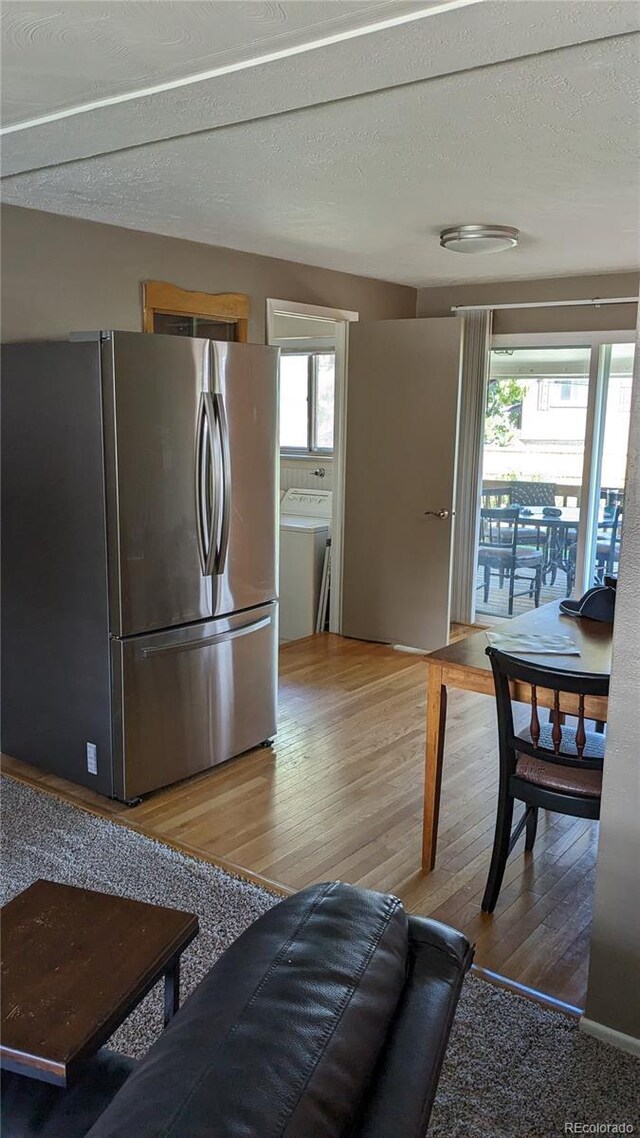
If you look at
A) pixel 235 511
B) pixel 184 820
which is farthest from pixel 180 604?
pixel 184 820

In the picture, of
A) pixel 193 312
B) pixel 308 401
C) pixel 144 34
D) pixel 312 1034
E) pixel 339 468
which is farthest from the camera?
pixel 308 401

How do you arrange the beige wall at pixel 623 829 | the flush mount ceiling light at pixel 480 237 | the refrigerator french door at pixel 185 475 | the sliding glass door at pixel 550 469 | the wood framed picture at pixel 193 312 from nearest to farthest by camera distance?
the beige wall at pixel 623 829
the refrigerator french door at pixel 185 475
the flush mount ceiling light at pixel 480 237
the wood framed picture at pixel 193 312
the sliding glass door at pixel 550 469

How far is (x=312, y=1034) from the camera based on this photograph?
3.00 ft

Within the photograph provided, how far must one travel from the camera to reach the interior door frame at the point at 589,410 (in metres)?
5.34

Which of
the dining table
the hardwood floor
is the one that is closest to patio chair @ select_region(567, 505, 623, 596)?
the hardwood floor

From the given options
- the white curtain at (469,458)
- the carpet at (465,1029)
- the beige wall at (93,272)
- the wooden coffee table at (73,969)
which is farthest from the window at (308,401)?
the wooden coffee table at (73,969)

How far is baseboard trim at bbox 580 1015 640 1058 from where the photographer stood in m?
2.08

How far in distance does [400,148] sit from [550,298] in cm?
316

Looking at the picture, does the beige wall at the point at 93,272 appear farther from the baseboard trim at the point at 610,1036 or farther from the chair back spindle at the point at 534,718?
the baseboard trim at the point at 610,1036

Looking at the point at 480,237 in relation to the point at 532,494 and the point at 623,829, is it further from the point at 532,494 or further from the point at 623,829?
the point at 623,829

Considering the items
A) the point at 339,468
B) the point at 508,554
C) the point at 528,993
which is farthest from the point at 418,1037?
the point at 508,554

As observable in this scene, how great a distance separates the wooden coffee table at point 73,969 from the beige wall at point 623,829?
3.46 ft

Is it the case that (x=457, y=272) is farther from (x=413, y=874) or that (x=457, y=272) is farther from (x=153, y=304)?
(x=413, y=874)

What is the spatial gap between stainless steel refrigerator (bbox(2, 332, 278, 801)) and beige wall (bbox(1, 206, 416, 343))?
0.33m
